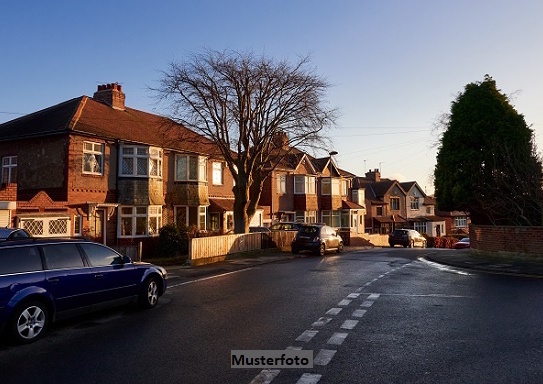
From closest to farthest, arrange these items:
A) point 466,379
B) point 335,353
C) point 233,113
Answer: point 466,379 < point 335,353 < point 233,113

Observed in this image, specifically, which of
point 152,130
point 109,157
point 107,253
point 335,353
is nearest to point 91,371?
point 335,353

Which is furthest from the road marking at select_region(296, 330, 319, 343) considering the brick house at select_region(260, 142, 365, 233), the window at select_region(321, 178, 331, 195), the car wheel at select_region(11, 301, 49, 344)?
the window at select_region(321, 178, 331, 195)

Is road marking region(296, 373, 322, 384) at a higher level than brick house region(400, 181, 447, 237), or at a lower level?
lower

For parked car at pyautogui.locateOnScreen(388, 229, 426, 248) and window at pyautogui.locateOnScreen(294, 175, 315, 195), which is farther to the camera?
window at pyautogui.locateOnScreen(294, 175, 315, 195)

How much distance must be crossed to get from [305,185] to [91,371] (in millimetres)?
36149

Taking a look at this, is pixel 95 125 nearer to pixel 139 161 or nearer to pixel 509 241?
pixel 139 161

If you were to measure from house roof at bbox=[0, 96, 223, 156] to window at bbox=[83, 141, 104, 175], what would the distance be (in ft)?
2.06

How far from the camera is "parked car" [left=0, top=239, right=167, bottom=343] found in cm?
673

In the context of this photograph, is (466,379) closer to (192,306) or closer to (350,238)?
(192,306)

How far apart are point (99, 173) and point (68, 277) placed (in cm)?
1555

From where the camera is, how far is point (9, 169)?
73.0 feet

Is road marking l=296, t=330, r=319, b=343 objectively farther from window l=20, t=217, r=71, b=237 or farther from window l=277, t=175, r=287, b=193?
window l=277, t=175, r=287, b=193

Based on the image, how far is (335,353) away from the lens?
6.13 meters

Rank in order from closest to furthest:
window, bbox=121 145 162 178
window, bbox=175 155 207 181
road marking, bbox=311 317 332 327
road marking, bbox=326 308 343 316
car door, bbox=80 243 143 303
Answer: road marking, bbox=311 317 332 327 < car door, bbox=80 243 143 303 < road marking, bbox=326 308 343 316 < window, bbox=121 145 162 178 < window, bbox=175 155 207 181
